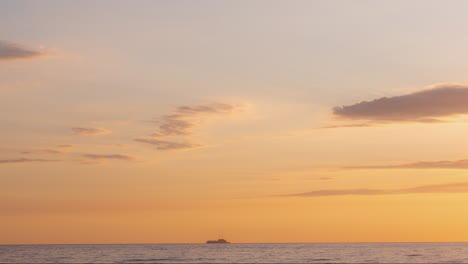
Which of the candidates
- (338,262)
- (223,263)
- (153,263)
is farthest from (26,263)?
(338,262)

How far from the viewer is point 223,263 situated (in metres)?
193

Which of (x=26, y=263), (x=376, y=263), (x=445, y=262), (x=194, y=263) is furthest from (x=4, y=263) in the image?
(x=445, y=262)

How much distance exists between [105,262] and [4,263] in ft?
100

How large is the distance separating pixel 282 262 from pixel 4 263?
83622 mm

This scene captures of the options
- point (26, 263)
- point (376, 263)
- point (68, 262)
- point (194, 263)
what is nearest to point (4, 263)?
point (26, 263)

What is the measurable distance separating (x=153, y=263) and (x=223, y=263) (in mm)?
20458

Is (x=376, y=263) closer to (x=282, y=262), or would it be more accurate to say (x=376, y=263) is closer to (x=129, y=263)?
(x=282, y=262)

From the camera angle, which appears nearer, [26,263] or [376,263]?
[376,263]

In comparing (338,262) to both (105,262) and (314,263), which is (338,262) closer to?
(314,263)

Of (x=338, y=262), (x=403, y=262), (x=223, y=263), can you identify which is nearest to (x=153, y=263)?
(x=223, y=263)

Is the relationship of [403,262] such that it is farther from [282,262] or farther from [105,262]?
[105,262]

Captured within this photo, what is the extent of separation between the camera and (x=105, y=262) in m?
198

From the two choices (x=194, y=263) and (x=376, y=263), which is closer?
(x=376, y=263)

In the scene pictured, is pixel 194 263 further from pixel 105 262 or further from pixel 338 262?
pixel 338 262
